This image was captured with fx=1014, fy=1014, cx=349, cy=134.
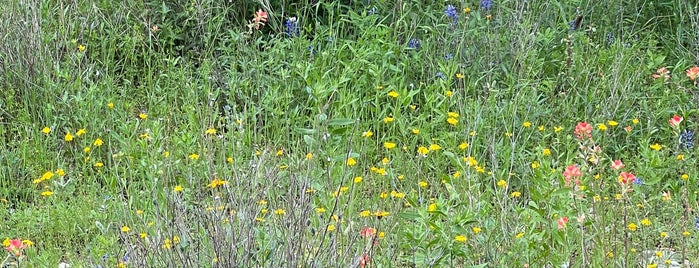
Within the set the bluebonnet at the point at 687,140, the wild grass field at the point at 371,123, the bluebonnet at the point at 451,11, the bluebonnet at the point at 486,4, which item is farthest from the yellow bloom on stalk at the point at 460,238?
the bluebonnet at the point at 486,4

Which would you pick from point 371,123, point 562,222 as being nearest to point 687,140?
point 371,123

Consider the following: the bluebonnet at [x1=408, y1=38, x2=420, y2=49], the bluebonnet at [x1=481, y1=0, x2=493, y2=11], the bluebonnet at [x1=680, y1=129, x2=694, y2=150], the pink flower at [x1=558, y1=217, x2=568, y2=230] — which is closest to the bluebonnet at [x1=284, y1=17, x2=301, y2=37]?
the bluebonnet at [x1=408, y1=38, x2=420, y2=49]

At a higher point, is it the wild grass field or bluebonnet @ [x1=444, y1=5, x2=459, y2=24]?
bluebonnet @ [x1=444, y1=5, x2=459, y2=24]

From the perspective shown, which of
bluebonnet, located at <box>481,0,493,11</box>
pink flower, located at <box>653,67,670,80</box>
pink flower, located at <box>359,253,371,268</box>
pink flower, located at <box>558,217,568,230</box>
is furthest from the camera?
bluebonnet, located at <box>481,0,493,11</box>

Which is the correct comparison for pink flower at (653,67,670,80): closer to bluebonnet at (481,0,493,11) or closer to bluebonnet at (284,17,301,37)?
bluebonnet at (481,0,493,11)

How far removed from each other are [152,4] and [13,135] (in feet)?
4.03

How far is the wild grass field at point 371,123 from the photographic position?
357 cm

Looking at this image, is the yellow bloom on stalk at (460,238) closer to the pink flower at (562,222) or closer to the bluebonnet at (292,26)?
the pink flower at (562,222)

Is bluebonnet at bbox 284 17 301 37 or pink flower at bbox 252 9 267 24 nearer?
pink flower at bbox 252 9 267 24

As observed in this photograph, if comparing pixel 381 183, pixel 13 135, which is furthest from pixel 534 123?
pixel 13 135

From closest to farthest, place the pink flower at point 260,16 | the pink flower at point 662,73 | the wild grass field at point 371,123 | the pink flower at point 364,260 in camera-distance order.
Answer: the pink flower at point 364,260
the wild grass field at point 371,123
the pink flower at point 662,73
the pink flower at point 260,16

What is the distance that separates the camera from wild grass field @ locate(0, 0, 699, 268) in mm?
3566

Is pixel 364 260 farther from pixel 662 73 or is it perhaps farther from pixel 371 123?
pixel 662 73

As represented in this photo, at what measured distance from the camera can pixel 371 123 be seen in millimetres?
5035
